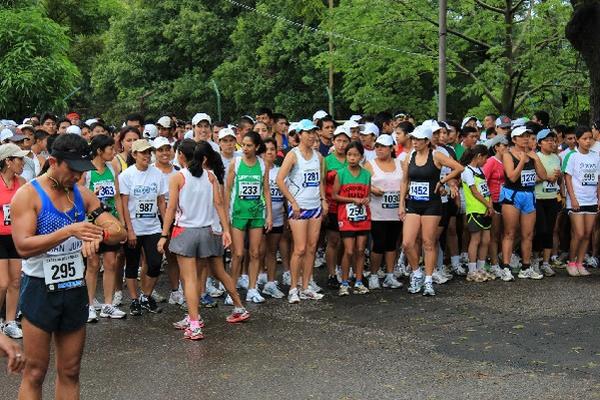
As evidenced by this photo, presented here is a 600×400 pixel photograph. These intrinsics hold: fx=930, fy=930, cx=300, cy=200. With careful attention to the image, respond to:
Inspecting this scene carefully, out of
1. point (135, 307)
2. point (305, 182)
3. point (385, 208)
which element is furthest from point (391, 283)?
point (135, 307)

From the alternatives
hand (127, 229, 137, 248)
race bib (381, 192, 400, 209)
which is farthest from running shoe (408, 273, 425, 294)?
hand (127, 229, 137, 248)

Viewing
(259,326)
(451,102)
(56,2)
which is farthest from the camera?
(56,2)

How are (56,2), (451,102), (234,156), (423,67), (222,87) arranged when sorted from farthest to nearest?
1. (56,2)
2. (222,87)
3. (451,102)
4. (423,67)
5. (234,156)

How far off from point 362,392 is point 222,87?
3771 centimetres

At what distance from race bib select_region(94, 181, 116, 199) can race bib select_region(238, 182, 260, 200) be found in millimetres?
1455

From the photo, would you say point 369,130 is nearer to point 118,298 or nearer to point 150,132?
point 150,132

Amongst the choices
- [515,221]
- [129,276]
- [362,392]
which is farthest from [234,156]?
[362,392]

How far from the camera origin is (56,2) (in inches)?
1873

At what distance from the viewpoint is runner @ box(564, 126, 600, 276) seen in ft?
41.2

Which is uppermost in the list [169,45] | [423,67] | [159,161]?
[169,45]

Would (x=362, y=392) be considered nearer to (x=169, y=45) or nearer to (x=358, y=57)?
(x=358, y=57)

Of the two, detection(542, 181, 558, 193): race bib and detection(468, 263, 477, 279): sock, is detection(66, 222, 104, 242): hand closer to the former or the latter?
detection(468, 263, 477, 279): sock

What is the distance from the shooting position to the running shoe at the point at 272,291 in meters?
11.2

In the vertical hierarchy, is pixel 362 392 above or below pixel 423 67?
below
